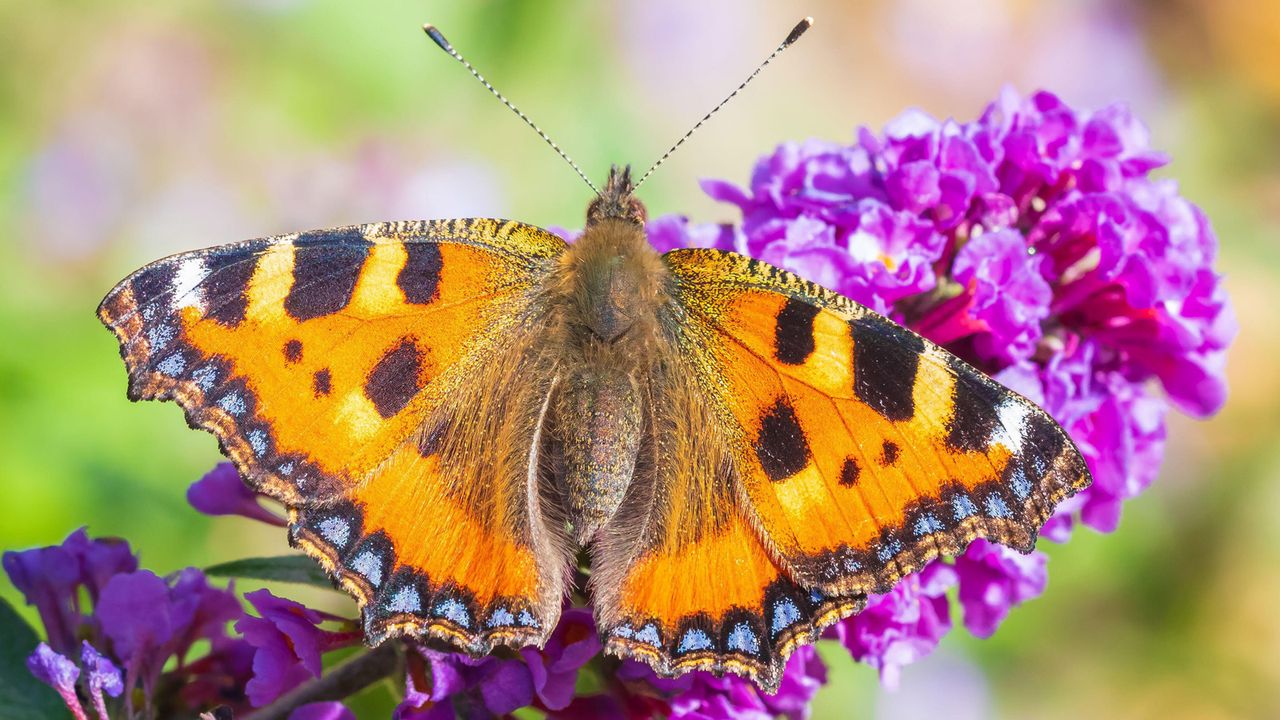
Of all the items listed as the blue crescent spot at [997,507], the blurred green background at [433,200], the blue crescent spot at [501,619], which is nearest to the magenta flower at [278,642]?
the blue crescent spot at [501,619]

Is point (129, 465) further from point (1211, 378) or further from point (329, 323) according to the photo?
point (1211, 378)

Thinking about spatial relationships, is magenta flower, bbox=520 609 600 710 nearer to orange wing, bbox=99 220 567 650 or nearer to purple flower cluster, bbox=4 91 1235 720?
purple flower cluster, bbox=4 91 1235 720


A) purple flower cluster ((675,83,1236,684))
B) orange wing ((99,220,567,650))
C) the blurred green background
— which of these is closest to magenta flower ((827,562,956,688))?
purple flower cluster ((675,83,1236,684))

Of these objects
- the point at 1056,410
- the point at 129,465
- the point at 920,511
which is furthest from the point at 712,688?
the point at 129,465

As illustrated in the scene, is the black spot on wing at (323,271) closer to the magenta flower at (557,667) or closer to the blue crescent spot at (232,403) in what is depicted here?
the blue crescent spot at (232,403)

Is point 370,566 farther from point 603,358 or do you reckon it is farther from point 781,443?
point 781,443

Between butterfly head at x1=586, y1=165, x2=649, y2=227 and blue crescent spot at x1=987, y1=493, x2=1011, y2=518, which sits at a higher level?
butterfly head at x1=586, y1=165, x2=649, y2=227

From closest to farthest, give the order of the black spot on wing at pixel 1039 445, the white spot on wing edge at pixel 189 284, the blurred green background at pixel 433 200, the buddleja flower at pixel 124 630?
1. the black spot on wing at pixel 1039 445
2. the white spot on wing edge at pixel 189 284
3. the buddleja flower at pixel 124 630
4. the blurred green background at pixel 433 200
